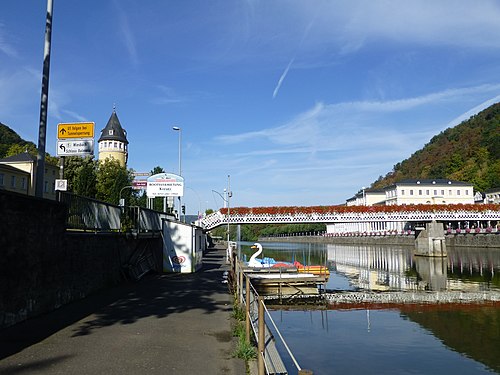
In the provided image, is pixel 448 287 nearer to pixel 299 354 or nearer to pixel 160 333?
pixel 299 354

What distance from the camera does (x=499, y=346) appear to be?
515 inches

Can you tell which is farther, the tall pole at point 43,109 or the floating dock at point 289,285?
the floating dock at point 289,285

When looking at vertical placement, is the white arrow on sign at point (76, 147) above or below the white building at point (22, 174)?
below

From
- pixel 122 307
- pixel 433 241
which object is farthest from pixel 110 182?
pixel 122 307

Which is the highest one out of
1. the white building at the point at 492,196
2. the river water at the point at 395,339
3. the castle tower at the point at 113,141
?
the castle tower at the point at 113,141

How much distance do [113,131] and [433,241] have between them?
2412 inches

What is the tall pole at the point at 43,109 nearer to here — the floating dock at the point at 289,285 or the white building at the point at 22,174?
the floating dock at the point at 289,285

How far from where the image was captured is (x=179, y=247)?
22.2 meters

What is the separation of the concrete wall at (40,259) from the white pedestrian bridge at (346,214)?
31565 mm

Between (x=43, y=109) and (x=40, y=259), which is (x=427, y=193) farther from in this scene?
(x=40, y=259)

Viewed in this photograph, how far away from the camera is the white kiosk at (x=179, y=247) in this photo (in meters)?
22.1

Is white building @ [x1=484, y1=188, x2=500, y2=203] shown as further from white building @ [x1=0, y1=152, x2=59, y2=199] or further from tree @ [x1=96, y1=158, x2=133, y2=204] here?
white building @ [x1=0, y1=152, x2=59, y2=199]

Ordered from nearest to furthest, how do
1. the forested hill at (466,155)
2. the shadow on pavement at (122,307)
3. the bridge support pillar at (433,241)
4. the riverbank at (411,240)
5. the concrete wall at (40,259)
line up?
the shadow on pavement at (122,307) < the concrete wall at (40,259) < the bridge support pillar at (433,241) < the riverbank at (411,240) < the forested hill at (466,155)

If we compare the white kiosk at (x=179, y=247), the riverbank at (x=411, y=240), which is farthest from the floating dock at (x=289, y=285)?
the riverbank at (x=411, y=240)
